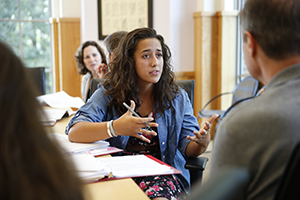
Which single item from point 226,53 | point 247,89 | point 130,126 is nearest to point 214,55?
point 226,53

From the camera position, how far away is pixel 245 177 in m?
0.61

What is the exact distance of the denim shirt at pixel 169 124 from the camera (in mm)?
1785

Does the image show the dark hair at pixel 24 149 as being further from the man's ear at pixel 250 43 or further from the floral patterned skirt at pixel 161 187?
the floral patterned skirt at pixel 161 187

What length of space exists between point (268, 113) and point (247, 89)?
3.28m

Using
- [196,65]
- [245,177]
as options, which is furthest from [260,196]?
[196,65]

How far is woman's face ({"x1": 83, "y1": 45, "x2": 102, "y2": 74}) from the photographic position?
3748 millimetres

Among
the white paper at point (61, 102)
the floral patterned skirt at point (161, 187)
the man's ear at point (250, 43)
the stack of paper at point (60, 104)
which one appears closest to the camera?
the man's ear at point (250, 43)

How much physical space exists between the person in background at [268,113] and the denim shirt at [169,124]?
101 cm

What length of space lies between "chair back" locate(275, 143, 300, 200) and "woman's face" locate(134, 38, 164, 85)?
129 cm

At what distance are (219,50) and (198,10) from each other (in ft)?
1.88

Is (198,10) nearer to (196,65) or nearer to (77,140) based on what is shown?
(196,65)

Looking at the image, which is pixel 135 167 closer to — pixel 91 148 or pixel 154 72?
pixel 91 148

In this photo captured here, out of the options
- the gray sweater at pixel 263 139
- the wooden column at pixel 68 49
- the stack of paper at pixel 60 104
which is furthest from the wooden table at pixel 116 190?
the wooden column at pixel 68 49

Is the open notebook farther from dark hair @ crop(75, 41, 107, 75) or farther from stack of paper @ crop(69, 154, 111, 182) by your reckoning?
dark hair @ crop(75, 41, 107, 75)
